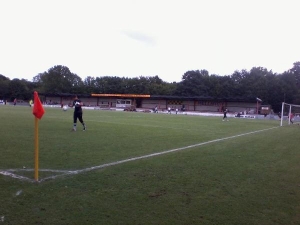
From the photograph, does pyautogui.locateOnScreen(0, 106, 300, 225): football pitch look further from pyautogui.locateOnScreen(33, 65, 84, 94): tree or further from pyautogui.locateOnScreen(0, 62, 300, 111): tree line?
pyautogui.locateOnScreen(33, 65, 84, 94): tree

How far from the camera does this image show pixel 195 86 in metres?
96.8

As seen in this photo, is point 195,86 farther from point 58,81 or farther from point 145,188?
point 145,188

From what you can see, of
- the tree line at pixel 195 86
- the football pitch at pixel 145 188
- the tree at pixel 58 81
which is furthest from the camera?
the tree at pixel 58 81

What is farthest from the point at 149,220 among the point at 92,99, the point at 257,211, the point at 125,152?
the point at 92,99

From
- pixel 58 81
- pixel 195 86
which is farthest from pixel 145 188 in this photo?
pixel 58 81

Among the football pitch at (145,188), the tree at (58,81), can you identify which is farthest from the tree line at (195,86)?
the football pitch at (145,188)

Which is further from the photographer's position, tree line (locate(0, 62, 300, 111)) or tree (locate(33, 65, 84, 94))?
tree (locate(33, 65, 84, 94))

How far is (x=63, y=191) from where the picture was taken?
548 cm

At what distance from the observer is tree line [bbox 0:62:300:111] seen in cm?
7875

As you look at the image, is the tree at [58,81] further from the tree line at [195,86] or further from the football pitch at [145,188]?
the football pitch at [145,188]

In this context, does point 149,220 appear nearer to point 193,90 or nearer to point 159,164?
point 159,164

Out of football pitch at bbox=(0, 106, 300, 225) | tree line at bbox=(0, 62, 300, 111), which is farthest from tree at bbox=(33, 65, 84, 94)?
football pitch at bbox=(0, 106, 300, 225)

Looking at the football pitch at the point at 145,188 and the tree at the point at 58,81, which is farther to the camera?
the tree at the point at 58,81

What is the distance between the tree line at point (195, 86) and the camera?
258ft
